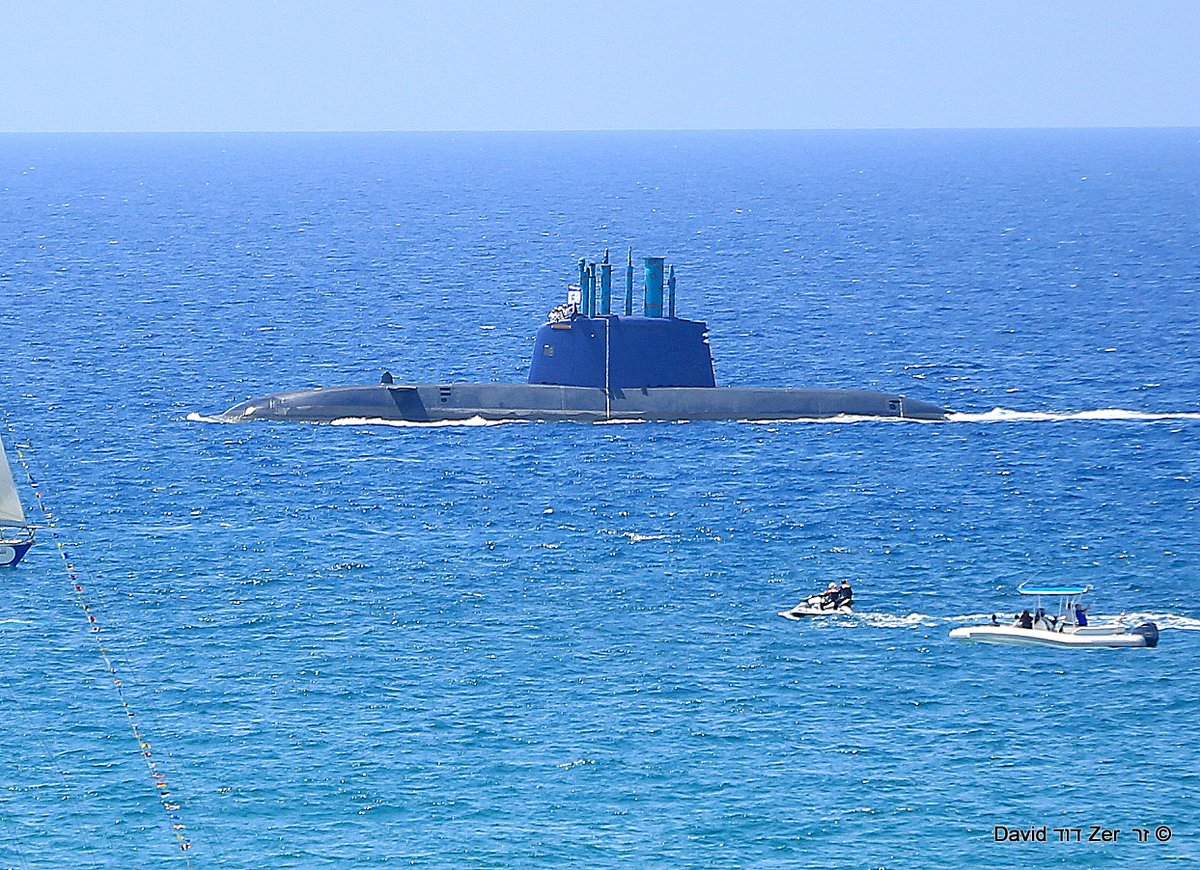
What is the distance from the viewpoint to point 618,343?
102375 mm

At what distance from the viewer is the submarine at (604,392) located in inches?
4035

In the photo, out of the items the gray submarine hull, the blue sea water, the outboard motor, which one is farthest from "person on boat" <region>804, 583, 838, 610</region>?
the gray submarine hull

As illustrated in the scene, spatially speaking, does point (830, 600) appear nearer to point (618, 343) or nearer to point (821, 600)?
point (821, 600)

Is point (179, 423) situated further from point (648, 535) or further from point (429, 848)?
point (429, 848)

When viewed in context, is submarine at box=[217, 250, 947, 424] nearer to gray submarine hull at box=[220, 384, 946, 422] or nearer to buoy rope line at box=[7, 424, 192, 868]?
gray submarine hull at box=[220, 384, 946, 422]

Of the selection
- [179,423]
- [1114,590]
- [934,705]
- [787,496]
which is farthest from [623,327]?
[934,705]

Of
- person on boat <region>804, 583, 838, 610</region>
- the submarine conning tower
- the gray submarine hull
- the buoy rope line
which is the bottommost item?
the buoy rope line

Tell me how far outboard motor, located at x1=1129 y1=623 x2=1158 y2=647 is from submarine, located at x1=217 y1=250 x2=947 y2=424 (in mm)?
37521

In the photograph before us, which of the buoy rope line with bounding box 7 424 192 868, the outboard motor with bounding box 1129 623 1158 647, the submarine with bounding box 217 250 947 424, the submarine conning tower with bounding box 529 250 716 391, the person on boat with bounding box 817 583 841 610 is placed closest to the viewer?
the buoy rope line with bounding box 7 424 192 868

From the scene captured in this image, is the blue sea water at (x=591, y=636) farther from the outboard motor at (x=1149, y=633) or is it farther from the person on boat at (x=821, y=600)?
the person on boat at (x=821, y=600)

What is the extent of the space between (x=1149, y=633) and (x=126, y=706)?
109 feet

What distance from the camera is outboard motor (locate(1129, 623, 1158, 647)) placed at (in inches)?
2608

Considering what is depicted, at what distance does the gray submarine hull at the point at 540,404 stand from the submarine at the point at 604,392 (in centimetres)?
5

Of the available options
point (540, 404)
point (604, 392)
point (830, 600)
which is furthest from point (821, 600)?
point (540, 404)
